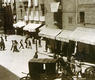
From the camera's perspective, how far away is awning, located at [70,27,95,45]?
910 inches

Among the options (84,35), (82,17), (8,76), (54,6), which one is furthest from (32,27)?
(8,76)

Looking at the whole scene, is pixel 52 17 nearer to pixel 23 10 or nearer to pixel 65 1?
pixel 65 1

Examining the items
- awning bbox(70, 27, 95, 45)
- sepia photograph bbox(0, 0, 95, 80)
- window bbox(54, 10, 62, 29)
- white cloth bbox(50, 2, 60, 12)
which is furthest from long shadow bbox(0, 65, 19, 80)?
white cloth bbox(50, 2, 60, 12)

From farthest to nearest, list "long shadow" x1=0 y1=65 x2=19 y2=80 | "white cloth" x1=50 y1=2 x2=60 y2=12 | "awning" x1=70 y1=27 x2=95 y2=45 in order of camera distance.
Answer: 1. "white cloth" x1=50 y1=2 x2=60 y2=12
2. "awning" x1=70 y1=27 x2=95 y2=45
3. "long shadow" x1=0 y1=65 x2=19 y2=80

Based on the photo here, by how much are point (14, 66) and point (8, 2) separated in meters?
35.3

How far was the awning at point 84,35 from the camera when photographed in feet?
75.8

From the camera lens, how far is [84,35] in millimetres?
24516

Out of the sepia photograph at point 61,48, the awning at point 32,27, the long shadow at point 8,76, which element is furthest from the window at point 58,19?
the long shadow at point 8,76

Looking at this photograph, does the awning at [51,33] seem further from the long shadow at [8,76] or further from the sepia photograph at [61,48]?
the long shadow at [8,76]

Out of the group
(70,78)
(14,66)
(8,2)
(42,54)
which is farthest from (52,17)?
(8,2)

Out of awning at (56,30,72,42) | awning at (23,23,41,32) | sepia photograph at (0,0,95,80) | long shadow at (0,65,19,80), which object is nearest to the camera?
sepia photograph at (0,0,95,80)

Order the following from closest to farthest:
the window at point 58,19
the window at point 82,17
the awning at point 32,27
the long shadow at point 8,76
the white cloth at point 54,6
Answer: the long shadow at point 8,76, the window at point 82,17, the white cloth at point 54,6, the window at point 58,19, the awning at point 32,27

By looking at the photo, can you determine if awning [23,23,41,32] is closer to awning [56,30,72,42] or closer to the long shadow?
awning [56,30,72,42]

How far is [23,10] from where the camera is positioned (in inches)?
1944
